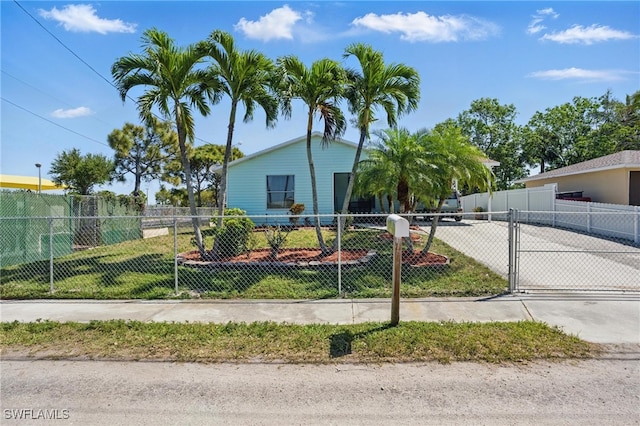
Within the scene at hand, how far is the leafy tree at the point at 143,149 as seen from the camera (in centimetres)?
3031

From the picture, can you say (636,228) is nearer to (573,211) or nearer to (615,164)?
(573,211)

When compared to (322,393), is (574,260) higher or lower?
higher

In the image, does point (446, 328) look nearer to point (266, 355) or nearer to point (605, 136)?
point (266, 355)

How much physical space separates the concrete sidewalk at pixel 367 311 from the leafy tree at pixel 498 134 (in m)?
33.6

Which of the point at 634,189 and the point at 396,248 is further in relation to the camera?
the point at 634,189

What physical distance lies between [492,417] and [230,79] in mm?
9003

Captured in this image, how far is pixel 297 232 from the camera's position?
13820 millimetres

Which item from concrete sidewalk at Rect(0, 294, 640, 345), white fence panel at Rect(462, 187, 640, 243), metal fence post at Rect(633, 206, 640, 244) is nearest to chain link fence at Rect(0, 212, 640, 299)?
concrete sidewalk at Rect(0, 294, 640, 345)

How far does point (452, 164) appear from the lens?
8.55 m

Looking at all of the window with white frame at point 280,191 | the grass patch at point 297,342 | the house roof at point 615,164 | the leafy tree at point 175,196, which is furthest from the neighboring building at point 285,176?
the leafy tree at point 175,196

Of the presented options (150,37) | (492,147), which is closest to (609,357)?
(150,37)

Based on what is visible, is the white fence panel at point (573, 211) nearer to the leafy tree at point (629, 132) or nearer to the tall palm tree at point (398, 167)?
the tall palm tree at point (398, 167)

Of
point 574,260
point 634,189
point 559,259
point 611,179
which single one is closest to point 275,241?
point 559,259

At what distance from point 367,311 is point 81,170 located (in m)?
21.0
